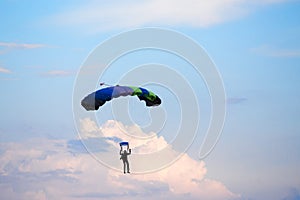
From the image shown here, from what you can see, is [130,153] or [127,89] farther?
[127,89]

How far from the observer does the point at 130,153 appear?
7081 cm

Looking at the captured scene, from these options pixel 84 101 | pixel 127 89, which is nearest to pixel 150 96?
pixel 127 89

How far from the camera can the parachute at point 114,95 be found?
7331 centimetres

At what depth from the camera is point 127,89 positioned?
76.7m

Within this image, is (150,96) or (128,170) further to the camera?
(150,96)

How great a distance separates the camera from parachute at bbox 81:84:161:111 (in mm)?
73312

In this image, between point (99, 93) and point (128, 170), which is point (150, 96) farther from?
point (128, 170)

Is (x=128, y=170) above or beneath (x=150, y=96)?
beneath

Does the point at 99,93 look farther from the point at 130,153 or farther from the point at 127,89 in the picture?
the point at 130,153

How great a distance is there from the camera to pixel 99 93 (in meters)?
73.9

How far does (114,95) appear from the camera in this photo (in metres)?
74.1

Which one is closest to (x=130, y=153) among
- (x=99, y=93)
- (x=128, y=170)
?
(x=128, y=170)

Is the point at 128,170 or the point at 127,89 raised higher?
the point at 127,89

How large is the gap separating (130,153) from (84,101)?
9624 mm
